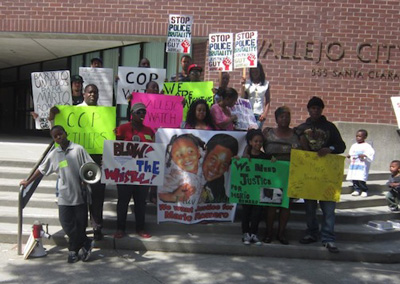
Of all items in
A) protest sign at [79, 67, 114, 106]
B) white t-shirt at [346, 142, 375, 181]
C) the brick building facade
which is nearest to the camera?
protest sign at [79, 67, 114, 106]

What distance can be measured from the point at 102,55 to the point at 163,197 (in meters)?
6.88

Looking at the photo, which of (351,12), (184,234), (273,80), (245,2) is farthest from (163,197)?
(351,12)

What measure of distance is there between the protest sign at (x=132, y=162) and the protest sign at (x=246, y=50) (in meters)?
2.27

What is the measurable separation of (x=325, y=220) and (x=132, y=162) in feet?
8.58

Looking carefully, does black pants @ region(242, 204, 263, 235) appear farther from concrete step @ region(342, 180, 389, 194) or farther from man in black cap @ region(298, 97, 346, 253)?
concrete step @ region(342, 180, 389, 194)

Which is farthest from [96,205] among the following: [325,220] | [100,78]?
[325,220]

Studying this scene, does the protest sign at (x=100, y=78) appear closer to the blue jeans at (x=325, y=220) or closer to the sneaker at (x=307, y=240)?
the blue jeans at (x=325, y=220)

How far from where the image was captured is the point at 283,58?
29.4 feet

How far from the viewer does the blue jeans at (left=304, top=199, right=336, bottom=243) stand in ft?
16.8

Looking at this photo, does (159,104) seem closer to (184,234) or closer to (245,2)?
(184,234)

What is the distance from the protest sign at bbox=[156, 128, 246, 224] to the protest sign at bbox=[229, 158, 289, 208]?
36 centimetres

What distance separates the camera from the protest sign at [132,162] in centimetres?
500

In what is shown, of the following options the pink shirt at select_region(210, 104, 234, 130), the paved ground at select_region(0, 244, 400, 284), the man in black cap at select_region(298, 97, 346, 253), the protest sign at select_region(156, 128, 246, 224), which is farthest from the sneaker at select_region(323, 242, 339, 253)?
the pink shirt at select_region(210, 104, 234, 130)

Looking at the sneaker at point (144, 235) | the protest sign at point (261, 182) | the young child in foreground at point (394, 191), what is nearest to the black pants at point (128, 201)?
the sneaker at point (144, 235)
